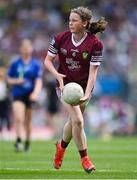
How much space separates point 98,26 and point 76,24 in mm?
326

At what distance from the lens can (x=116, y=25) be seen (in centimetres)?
3069

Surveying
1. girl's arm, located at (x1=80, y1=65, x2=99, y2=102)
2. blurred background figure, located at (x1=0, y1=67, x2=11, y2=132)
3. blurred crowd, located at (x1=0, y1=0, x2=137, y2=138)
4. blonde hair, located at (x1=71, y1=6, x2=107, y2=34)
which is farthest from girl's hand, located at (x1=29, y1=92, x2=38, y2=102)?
girl's arm, located at (x1=80, y1=65, x2=99, y2=102)

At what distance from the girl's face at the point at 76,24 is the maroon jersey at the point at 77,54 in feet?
0.56

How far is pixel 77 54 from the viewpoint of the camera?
460 inches

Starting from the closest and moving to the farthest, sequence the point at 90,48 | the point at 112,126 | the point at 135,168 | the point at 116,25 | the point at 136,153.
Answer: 1. the point at 90,48
2. the point at 135,168
3. the point at 136,153
4. the point at 112,126
5. the point at 116,25

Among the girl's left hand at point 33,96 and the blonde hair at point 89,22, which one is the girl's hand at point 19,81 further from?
the blonde hair at point 89,22

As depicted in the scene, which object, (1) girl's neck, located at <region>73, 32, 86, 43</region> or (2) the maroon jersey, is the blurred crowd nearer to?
(2) the maroon jersey

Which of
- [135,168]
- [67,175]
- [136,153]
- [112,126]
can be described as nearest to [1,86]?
[112,126]

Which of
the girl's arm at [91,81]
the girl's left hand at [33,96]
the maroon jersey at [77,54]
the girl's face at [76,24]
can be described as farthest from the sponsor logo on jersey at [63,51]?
the girl's left hand at [33,96]

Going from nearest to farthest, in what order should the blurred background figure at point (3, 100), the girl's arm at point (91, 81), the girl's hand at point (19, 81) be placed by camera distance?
the girl's arm at point (91, 81), the girl's hand at point (19, 81), the blurred background figure at point (3, 100)

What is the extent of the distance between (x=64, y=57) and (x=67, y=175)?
69.5 inches

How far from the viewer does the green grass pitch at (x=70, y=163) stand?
11.2 meters

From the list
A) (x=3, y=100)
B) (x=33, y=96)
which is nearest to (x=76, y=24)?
(x=33, y=96)

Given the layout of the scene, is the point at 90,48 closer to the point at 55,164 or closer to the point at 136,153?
the point at 55,164
